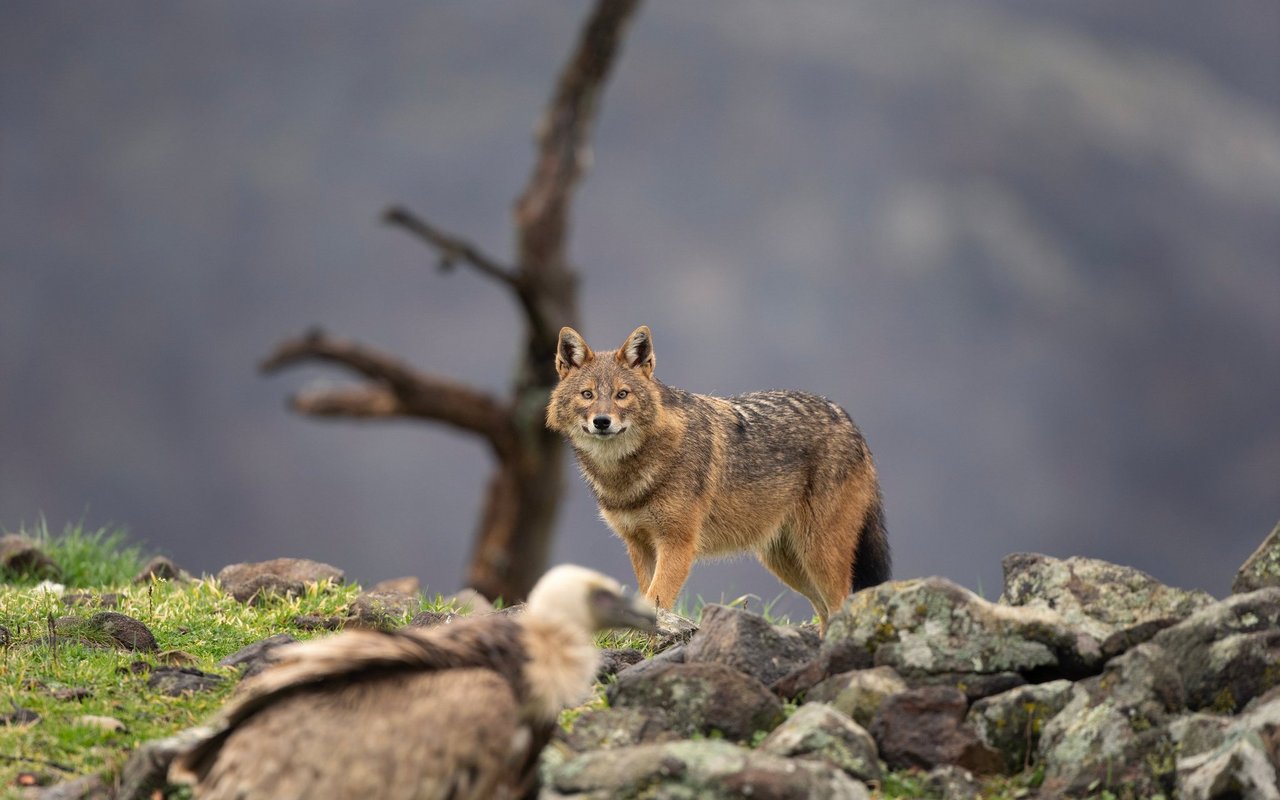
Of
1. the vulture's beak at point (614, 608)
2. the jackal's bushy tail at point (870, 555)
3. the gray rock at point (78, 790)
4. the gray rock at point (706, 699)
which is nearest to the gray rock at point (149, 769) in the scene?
the gray rock at point (78, 790)

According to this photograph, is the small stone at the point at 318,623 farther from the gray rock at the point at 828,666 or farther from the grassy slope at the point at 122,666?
the gray rock at the point at 828,666

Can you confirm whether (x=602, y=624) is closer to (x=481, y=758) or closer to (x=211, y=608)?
(x=481, y=758)

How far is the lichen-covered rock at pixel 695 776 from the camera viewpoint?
5891 millimetres

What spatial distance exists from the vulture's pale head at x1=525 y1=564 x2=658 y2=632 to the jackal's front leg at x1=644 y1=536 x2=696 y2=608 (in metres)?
4.69

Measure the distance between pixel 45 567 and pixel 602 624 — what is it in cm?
760

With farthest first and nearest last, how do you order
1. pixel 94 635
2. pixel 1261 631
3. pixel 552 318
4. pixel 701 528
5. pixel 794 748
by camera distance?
1. pixel 552 318
2. pixel 701 528
3. pixel 94 635
4. pixel 1261 631
5. pixel 794 748

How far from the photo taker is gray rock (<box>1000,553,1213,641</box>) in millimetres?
8070

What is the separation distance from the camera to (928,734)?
22.8ft

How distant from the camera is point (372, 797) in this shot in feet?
17.8

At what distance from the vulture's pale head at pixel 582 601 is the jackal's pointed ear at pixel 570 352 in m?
5.05

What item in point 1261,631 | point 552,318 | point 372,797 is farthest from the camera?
point 552,318

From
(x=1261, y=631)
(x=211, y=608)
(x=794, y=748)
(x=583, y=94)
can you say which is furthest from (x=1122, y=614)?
(x=583, y=94)

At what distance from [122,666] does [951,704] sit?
4739mm

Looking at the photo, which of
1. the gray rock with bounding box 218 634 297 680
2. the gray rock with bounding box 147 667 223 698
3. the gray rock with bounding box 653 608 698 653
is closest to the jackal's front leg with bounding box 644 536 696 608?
the gray rock with bounding box 653 608 698 653
